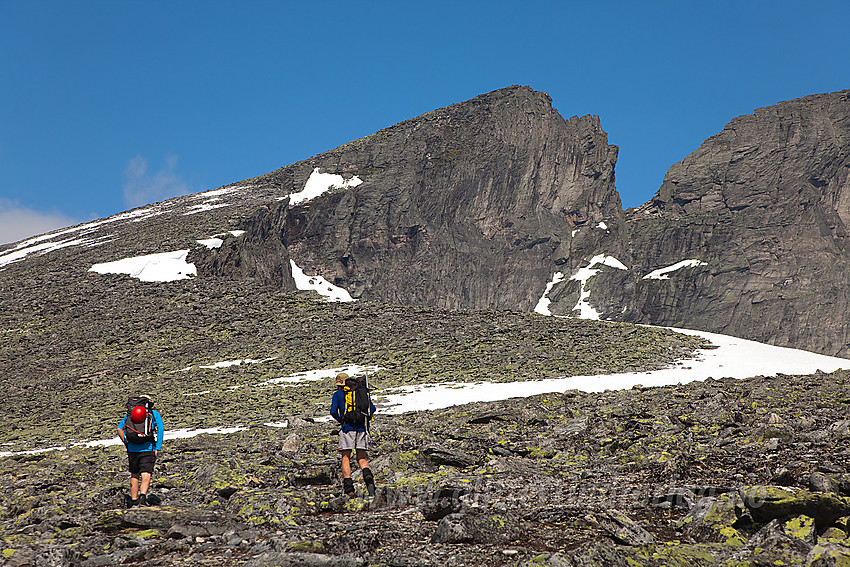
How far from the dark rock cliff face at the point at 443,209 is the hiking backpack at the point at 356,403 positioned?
109141mm

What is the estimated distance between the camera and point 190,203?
11731cm

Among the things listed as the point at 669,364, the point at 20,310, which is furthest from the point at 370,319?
the point at 20,310

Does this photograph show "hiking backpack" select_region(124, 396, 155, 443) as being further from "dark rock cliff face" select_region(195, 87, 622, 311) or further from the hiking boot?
"dark rock cliff face" select_region(195, 87, 622, 311)

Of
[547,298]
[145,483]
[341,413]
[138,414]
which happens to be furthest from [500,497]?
[547,298]

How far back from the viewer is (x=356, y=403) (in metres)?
12.8

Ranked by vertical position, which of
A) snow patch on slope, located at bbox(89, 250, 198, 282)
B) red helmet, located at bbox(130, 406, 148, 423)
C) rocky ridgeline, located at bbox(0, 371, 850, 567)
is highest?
snow patch on slope, located at bbox(89, 250, 198, 282)

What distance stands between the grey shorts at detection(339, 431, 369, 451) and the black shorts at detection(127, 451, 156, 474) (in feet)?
11.7

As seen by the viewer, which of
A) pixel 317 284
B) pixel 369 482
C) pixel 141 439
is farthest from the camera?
pixel 317 284

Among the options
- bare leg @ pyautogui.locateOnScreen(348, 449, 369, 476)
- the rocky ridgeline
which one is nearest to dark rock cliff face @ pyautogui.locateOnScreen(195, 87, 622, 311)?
the rocky ridgeline

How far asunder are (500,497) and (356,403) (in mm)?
3269

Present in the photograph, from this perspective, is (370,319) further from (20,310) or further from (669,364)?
(20,310)

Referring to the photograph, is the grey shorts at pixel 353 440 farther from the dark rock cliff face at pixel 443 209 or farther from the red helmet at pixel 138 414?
the dark rock cliff face at pixel 443 209

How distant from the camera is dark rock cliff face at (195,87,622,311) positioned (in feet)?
488

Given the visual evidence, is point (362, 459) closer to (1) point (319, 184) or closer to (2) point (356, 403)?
(2) point (356, 403)
